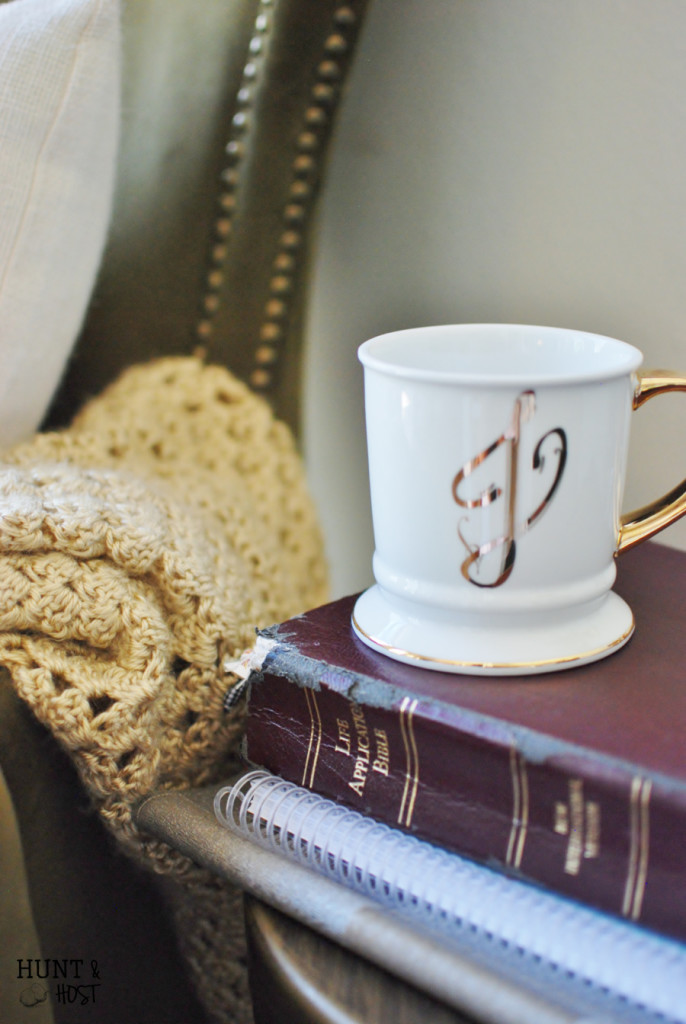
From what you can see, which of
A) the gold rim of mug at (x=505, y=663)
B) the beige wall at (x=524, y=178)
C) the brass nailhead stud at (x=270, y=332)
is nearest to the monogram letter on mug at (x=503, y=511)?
the gold rim of mug at (x=505, y=663)

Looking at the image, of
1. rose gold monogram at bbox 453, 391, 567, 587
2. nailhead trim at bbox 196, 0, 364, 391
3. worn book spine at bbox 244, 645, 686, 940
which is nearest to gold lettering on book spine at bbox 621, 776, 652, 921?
worn book spine at bbox 244, 645, 686, 940

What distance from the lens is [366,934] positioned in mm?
306

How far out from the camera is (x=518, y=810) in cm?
31

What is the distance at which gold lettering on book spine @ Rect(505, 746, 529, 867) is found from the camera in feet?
1.00

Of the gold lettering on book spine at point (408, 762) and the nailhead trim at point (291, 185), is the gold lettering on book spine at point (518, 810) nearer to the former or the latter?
the gold lettering on book spine at point (408, 762)

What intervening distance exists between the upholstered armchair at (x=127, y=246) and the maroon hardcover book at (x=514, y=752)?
0.40ft

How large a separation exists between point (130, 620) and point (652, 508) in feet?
0.88

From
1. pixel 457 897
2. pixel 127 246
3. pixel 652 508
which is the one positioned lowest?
pixel 457 897

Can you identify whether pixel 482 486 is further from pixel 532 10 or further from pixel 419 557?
pixel 532 10

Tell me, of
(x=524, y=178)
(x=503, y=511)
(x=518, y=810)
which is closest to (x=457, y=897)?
(x=518, y=810)

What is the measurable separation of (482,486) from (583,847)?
0.48ft

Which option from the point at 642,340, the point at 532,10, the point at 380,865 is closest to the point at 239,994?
the point at 380,865

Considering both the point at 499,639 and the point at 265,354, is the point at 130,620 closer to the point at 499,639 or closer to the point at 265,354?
the point at 499,639

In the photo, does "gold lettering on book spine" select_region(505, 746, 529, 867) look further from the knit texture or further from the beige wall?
the beige wall
